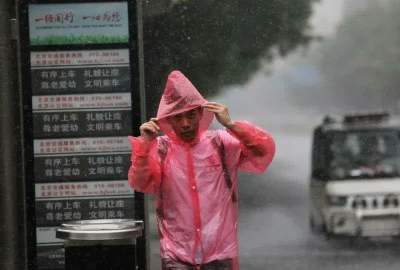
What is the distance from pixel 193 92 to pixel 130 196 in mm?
1674

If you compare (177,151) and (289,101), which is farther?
(289,101)

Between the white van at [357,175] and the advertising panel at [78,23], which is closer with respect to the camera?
the advertising panel at [78,23]

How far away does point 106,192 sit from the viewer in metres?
7.29

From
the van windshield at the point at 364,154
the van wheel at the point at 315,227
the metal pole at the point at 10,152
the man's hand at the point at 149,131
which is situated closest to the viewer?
the man's hand at the point at 149,131

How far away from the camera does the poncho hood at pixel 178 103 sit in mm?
5750

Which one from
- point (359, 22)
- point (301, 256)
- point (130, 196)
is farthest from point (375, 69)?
point (130, 196)

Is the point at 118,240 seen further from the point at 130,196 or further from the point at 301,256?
the point at 301,256

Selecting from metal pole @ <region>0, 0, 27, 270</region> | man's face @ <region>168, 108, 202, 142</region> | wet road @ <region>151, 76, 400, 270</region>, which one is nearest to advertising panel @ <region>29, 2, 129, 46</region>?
metal pole @ <region>0, 0, 27, 270</region>

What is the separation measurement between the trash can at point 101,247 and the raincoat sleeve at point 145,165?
9.4 inches

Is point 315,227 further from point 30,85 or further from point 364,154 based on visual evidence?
point 30,85

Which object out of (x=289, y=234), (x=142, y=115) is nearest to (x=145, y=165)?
(x=142, y=115)

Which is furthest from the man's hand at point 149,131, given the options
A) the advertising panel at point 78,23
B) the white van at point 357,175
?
the white van at point 357,175

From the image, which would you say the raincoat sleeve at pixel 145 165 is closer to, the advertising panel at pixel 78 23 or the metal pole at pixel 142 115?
the metal pole at pixel 142 115

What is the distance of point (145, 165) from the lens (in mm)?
5715
